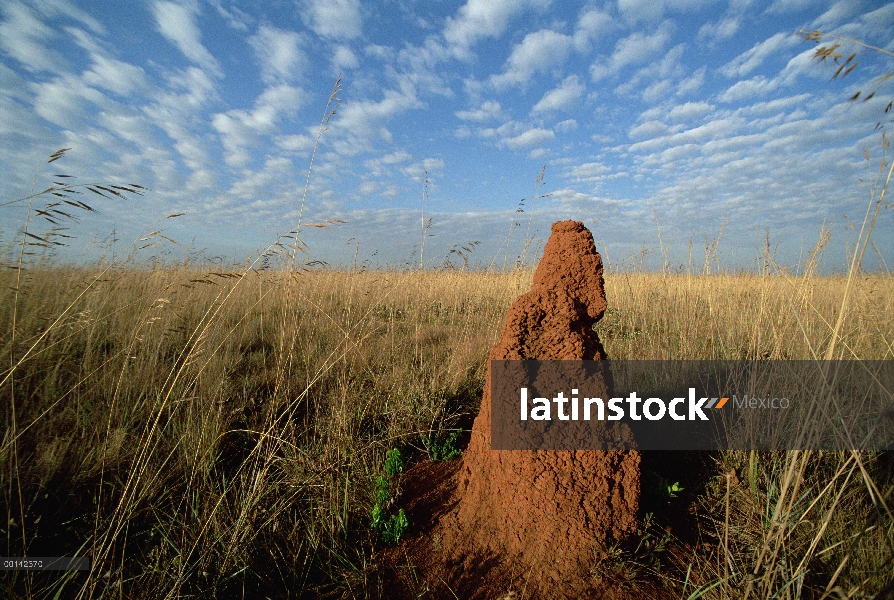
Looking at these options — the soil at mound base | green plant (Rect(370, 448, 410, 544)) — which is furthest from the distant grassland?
the soil at mound base

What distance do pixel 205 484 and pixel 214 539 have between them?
1.51 ft

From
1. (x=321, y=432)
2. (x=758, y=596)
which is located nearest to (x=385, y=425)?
(x=321, y=432)

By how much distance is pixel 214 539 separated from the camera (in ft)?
5.44

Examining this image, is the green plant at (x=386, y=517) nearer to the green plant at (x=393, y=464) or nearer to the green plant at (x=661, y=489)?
the green plant at (x=393, y=464)

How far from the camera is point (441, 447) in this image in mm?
2496

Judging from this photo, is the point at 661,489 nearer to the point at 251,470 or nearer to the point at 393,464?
the point at 393,464

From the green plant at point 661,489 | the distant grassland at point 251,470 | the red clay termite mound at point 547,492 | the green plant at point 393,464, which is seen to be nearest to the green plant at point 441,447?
the distant grassland at point 251,470

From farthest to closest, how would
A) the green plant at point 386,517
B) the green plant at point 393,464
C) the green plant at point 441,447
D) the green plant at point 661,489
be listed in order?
1. the green plant at point 441,447
2. the green plant at point 393,464
3. the green plant at point 661,489
4. the green plant at point 386,517

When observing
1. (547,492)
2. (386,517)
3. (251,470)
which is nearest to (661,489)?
(547,492)

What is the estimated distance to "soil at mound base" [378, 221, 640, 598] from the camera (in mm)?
1582

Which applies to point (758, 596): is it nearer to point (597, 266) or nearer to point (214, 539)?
point (597, 266)

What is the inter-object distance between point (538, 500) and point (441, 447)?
3.00 ft

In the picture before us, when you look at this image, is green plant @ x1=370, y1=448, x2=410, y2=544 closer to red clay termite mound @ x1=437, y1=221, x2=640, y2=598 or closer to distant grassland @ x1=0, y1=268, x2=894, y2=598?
distant grassland @ x1=0, y1=268, x2=894, y2=598

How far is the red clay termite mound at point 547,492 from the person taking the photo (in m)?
1.61
